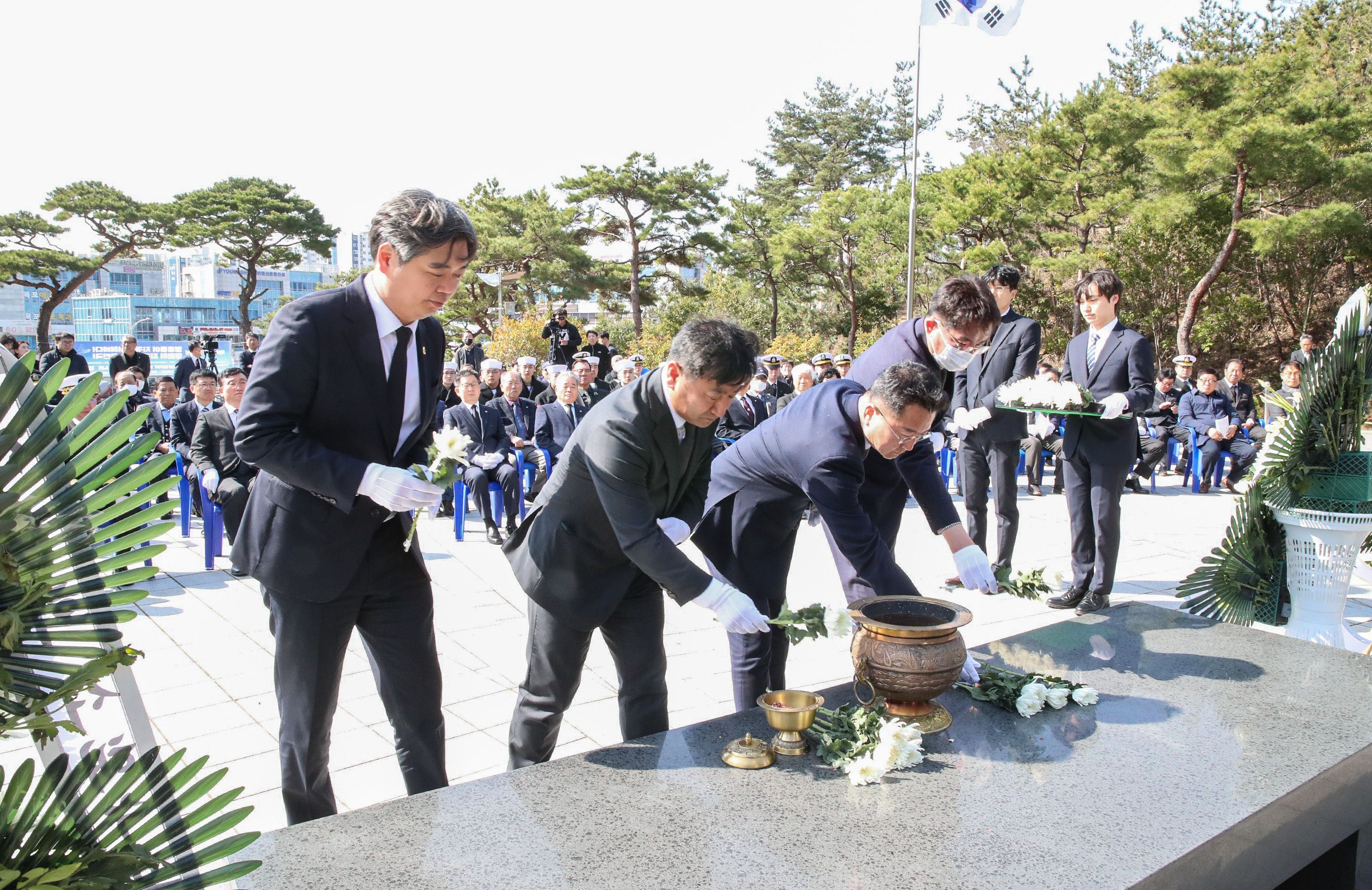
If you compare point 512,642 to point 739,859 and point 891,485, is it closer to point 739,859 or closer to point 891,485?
point 891,485

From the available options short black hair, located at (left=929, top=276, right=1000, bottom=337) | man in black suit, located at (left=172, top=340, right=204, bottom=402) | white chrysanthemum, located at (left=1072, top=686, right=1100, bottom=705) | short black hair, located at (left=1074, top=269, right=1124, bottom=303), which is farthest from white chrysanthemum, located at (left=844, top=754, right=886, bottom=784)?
man in black suit, located at (left=172, top=340, right=204, bottom=402)

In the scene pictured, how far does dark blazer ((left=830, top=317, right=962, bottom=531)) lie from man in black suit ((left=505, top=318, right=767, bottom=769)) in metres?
0.73

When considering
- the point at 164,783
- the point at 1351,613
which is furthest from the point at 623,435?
the point at 1351,613

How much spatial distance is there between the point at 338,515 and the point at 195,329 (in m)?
36.3

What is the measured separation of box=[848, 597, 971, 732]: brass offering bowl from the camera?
7.36 feet

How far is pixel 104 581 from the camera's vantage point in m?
0.89

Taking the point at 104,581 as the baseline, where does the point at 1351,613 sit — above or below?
below

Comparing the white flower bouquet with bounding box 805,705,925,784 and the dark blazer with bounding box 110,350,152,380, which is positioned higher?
the dark blazer with bounding box 110,350,152,380

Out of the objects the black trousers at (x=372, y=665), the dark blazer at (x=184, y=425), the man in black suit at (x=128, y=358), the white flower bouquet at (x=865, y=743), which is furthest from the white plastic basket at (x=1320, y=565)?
the man in black suit at (x=128, y=358)

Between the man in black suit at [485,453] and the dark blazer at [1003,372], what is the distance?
347 cm

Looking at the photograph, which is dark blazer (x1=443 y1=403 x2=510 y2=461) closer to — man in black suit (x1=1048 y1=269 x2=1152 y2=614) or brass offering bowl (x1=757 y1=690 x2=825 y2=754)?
man in black suit (x1=1048 y1=269 x2=1152 y2=614)

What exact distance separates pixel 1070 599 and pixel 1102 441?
2.86ft

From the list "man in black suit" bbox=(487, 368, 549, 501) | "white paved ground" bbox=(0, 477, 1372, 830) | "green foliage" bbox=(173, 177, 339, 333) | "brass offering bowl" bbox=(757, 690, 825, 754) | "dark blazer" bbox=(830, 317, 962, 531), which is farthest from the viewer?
"green foliage" bbox=(173, 177, 339, 333)

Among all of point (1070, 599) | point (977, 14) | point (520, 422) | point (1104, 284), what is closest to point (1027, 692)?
point (1070, 599)
